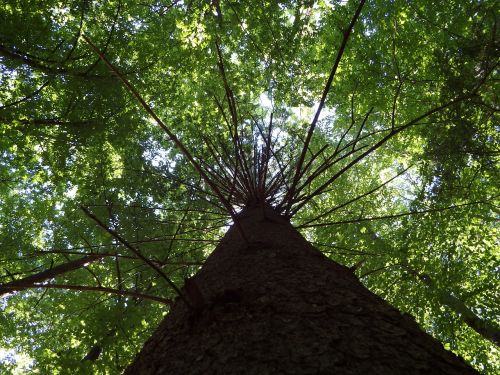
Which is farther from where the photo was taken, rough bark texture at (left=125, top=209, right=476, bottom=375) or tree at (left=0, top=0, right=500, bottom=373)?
tree at (left=0, top=0, right=500, bottom=373)

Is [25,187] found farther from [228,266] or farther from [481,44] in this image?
[481,44]

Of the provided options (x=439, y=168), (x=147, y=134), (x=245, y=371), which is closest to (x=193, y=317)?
(x=245, y=371)

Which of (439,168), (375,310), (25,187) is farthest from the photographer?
(25,187)

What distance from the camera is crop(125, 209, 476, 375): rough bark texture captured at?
35.9 inches

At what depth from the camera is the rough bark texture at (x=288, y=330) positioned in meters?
0.91

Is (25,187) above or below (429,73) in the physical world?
above

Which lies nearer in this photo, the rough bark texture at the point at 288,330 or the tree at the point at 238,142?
the rough bark texture at the point at 288,330

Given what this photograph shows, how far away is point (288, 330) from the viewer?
3.52 ft

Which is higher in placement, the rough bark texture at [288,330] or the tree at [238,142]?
the tree at [238,142]

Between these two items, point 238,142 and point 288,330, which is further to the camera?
point 238,142

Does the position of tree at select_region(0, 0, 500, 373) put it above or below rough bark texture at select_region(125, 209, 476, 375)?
above

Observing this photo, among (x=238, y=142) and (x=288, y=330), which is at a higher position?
(x=238, y=142)

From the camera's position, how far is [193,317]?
1.31 metres

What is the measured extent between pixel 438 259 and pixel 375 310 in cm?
428
